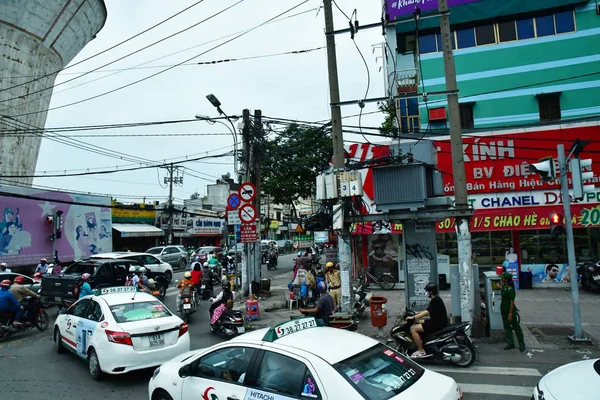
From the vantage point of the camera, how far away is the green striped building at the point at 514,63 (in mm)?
17969

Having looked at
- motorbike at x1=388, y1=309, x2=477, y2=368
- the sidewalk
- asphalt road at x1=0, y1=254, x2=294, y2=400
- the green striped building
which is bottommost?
the sidewalk

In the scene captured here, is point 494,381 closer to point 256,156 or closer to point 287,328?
point 287,328

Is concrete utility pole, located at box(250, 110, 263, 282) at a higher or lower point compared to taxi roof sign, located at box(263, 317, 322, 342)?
higher

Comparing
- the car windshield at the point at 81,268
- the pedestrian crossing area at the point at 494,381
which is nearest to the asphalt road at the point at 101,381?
the pedestrian crossing area at the point at 494,381

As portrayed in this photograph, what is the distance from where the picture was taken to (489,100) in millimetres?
18938

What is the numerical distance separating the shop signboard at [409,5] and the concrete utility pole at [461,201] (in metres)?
11.0

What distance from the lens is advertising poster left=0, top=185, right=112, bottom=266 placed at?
75.4ft

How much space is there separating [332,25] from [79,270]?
1147cm

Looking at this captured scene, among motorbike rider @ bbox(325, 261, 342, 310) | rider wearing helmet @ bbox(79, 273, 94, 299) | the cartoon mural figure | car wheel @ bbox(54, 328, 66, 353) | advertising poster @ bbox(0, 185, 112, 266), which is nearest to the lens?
car wheel @ bbox(54, 328, 66, 353)

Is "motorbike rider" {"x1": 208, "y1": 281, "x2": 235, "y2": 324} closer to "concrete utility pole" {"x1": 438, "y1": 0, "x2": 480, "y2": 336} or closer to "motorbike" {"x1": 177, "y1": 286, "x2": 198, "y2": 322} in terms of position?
"motorbike" {"x1": 177, "y1": 286, "x2": 198, "y2": 322}

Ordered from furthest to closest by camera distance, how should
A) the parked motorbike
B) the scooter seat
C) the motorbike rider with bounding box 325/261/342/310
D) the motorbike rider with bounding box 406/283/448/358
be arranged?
the motorbike rider with bounding box 325/261/342/310, the parked motorbike, the motorbike rider with bounding box 406/283/448/358, the scooter seat

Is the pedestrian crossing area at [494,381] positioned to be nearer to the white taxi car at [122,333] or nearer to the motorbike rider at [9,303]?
the white taxi car at [122,333]

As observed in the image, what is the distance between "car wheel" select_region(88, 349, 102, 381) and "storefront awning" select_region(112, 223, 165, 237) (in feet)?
87.5

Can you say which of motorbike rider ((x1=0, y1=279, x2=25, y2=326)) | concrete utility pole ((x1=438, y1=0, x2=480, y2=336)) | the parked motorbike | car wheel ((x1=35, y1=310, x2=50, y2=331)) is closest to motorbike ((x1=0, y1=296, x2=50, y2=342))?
car wheel ((x1=35, y1=310, x2=50, y2=331))
